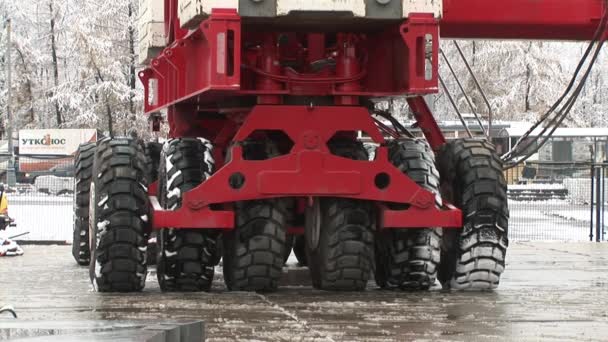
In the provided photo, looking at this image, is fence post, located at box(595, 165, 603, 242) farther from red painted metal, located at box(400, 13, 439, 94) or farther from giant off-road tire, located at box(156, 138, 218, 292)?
giant off-road tire, located at box(156, 138, 218, 292)

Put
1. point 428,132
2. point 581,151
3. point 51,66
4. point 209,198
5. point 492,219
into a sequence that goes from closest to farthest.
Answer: point 209,198
point 492,219
point 428,132
point 581,151
point 51,66

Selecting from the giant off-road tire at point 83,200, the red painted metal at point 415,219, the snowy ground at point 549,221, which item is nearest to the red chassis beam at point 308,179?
the red painted metal at point 415,219

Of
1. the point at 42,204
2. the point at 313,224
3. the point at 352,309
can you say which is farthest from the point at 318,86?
the point at 42,204

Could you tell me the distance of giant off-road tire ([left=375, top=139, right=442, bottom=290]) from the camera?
962cm

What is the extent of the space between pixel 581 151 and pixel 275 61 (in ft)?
143

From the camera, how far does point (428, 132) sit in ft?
36.4

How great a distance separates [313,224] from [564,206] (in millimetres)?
13665

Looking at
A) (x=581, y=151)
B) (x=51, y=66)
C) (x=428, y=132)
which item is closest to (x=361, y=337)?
(x=428, y=132)

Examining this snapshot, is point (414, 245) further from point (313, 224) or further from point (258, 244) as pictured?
point (258, 244)

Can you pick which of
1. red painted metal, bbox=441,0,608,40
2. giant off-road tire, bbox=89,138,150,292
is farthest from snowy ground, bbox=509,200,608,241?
giant off-road tire, bbox=89,138,150,292

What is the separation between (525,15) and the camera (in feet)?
34.9

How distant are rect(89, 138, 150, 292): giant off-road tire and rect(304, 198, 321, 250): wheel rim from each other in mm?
1231

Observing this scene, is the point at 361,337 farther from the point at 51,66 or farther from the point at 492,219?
the point at 51,66

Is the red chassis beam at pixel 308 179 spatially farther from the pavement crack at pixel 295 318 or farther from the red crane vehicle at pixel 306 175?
the pavement crack at pixel 295 318
